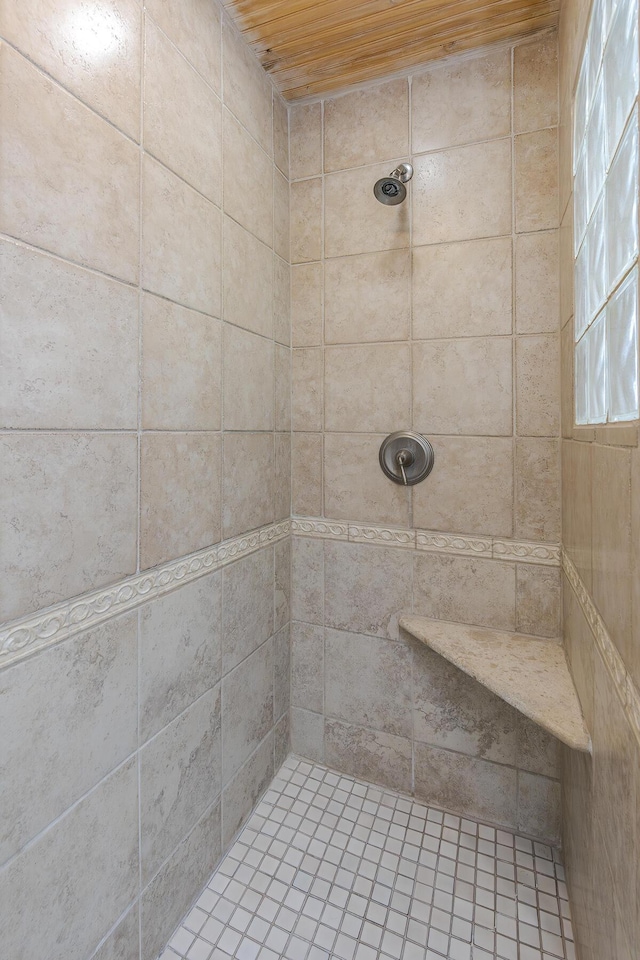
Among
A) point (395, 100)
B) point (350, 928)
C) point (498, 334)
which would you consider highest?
point (395, 100)

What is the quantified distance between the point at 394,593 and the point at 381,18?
63.3 inches

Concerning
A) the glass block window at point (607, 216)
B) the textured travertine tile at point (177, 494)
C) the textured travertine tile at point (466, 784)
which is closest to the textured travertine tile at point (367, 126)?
the glass block window at point (607, 216)

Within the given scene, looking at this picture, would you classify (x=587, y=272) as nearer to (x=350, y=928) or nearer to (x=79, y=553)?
(x=79, y=553)

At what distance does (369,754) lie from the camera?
59.9 inches

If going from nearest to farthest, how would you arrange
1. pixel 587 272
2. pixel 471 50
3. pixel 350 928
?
pixel 587 272 < pixel 350 928 < pixel 471 50

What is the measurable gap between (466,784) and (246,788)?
26.4 inches

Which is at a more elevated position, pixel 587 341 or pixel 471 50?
pixel 471 50

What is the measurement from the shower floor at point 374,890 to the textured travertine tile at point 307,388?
1.23 m

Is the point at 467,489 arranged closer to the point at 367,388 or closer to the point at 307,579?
the point at 367,388

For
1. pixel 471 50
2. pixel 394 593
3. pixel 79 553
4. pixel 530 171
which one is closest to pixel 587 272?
pixel 530 171

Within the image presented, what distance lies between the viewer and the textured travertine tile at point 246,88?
3.97 ft

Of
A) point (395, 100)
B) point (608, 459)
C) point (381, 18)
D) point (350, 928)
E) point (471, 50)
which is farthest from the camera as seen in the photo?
point (395, 100)

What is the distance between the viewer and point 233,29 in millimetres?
1223

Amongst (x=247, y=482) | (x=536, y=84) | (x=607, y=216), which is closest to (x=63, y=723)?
(x=247, y=482)
